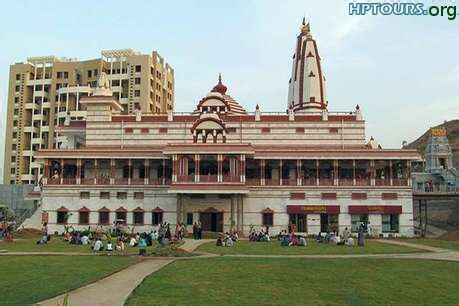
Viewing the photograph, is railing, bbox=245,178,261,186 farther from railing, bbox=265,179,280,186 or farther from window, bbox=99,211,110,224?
window, bbox=99,211,110,224

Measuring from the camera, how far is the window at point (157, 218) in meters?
59.3

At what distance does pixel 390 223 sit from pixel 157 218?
26.1m

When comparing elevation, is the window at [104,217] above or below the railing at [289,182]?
below

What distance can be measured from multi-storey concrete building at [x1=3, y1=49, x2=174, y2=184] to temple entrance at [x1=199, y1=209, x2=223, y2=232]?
176 feet

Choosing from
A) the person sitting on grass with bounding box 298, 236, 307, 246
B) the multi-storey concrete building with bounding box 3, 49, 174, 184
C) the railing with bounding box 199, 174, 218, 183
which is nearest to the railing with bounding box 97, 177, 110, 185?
the railing with bounding box 199, 174, 218, 183

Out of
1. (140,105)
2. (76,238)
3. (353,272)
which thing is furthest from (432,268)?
(140,105)

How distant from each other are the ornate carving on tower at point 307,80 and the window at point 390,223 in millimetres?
18489

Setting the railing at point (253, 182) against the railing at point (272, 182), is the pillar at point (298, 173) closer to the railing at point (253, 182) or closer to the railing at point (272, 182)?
the railing at point (272, 182)

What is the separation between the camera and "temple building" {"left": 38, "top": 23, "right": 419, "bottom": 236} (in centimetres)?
5738

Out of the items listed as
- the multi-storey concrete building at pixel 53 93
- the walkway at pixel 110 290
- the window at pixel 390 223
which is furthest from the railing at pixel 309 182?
the multi-storey concrete building at pixel 53 93

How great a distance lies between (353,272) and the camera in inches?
1022

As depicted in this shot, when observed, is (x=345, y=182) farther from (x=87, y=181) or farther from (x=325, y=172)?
(x=87, y=181)

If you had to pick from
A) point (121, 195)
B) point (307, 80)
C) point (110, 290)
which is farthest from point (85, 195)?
point (110, 290)

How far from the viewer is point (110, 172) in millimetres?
61188
